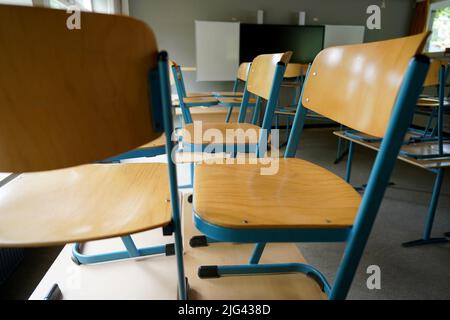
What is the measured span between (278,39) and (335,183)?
5028 mm

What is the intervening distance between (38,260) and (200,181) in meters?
1.29

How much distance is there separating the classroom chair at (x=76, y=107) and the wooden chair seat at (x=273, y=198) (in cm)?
12

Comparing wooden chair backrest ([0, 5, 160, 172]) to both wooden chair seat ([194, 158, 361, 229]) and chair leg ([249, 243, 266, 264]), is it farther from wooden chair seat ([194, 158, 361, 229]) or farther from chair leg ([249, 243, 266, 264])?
chair leg ([249, 243, 266, 264])

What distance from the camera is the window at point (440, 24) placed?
18.0ft

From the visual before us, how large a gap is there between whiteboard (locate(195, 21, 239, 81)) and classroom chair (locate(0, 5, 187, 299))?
479 cm

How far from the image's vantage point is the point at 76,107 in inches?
20.9

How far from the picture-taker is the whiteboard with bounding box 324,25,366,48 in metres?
5.44

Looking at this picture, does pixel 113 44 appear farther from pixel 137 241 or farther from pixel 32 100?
pixel 137 241

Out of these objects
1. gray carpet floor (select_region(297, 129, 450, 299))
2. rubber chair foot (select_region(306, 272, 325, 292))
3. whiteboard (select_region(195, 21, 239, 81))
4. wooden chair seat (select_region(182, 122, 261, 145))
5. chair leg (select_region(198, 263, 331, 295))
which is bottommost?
gray carpet floor (select_region(297, 129, 450, 299))

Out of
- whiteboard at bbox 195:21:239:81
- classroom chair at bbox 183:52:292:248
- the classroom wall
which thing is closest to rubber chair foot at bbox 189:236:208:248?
classroom chair at bbox 183:52:292:248

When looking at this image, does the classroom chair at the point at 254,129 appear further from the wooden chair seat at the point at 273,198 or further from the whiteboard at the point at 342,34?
the whiteboard at the point at 342,34

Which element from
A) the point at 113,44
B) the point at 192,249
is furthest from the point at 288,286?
the point at 113,44

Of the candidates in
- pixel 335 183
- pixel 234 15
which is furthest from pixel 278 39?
pixel 335 183
